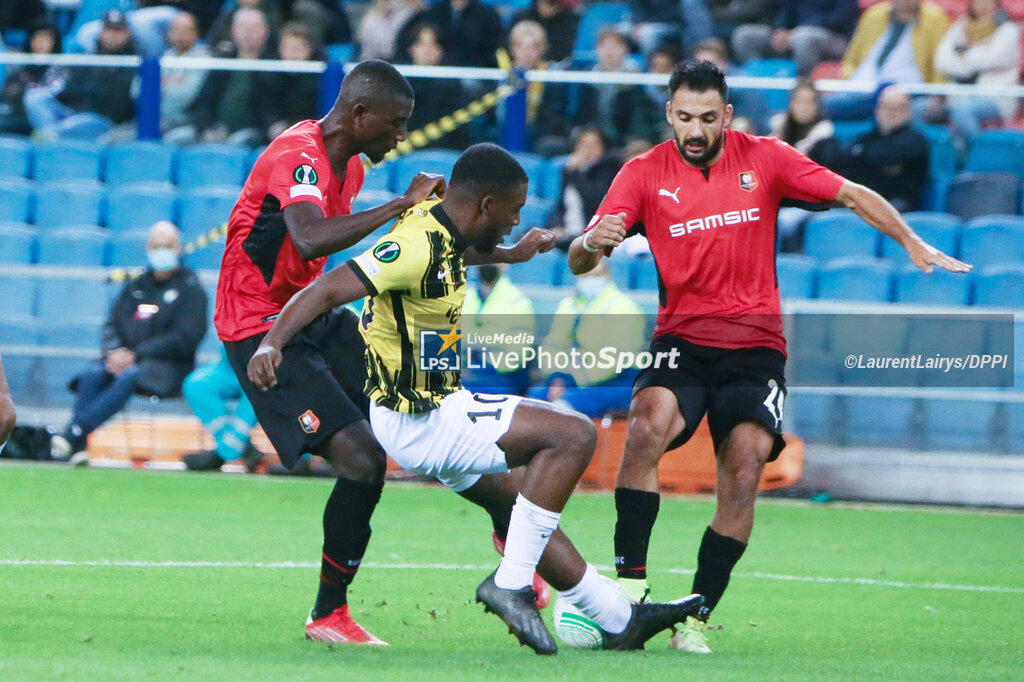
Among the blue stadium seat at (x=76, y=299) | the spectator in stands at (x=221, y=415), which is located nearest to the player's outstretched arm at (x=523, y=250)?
the spectator in stands at (x=221, y=415)

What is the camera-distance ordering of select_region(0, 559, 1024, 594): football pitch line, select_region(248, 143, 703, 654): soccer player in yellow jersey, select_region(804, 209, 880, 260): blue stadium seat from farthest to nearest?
1. select_region(804, 209, 880, 260): blue stadium seat
2. select_region(0, 559, 1024, 594): football pitch line
3. select_region(248, 143, 703, 654): soccer player in yellow jersey

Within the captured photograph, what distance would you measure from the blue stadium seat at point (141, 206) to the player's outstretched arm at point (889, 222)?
8799 millimetres

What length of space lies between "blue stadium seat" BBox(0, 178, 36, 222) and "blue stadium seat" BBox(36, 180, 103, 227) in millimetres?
78

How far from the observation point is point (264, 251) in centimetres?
568

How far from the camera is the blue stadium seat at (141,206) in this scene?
43.7 feet

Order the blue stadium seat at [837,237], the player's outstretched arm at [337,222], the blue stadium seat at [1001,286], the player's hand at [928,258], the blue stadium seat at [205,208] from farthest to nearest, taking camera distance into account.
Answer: the blue stadium seat at [205,208] < the blue stadium seat at [837,237] < the blue stadium seat at [1001,286] < the player's hand at [928,258] < the player's outstretched arm at [337,222]

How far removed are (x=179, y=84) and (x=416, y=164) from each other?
2.48m

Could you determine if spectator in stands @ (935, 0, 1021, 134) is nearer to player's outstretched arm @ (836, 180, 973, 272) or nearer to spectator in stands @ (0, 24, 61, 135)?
player's outstretched arm @ (836, 180, 973, 272)

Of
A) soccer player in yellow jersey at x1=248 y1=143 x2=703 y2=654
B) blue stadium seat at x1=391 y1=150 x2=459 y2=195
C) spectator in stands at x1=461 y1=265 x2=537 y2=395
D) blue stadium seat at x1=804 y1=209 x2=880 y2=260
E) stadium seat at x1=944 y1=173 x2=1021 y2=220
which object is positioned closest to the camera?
soccer player in yellow jersey at x1=248 y1=143 x2=703 y2=654

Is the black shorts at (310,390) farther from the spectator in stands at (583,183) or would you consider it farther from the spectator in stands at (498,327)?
the spectator in stands at (583,183)

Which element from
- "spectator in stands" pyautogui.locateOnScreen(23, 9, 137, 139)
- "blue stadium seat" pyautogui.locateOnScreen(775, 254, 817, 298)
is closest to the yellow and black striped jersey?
"blue stadium seat" pyautogui.locateOnScreen(775, 254, 817, 298)

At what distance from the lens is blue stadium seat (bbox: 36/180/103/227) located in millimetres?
13336

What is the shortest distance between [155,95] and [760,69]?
581 centimetres

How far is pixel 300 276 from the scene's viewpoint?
18.9 feet
